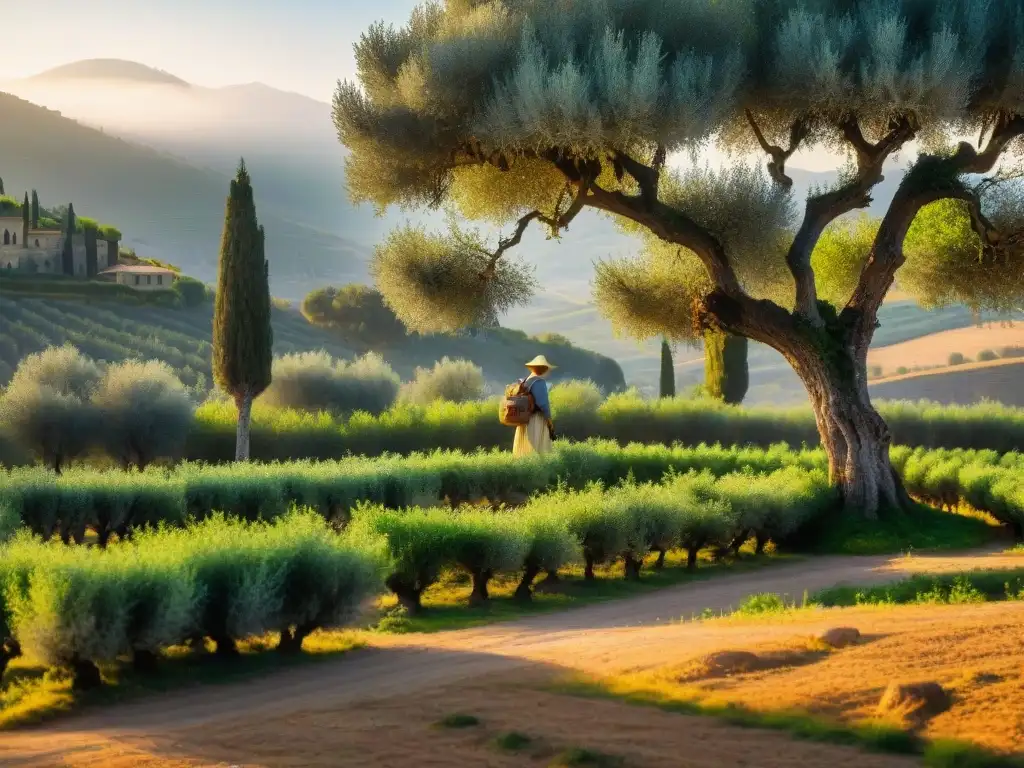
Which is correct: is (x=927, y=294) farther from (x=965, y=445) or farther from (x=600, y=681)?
(x=600, y=681)

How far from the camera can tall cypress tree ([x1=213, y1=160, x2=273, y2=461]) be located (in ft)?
85.9

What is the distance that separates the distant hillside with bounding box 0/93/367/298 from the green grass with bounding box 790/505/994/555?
67.8m

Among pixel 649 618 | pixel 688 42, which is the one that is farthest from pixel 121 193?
pixel 649 618

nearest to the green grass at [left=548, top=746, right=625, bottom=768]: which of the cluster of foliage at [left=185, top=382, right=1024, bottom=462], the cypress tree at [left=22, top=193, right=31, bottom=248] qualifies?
the cluster of foliage at [left=185, top=382, right=1024, bottom=462]

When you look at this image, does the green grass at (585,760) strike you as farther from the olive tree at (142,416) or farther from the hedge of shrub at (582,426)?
the olive tree at (142,416)

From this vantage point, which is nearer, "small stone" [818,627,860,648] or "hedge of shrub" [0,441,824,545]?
"small stone" [818,627,860,648]

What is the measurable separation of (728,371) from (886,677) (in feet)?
95.2

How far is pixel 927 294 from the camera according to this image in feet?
86.2

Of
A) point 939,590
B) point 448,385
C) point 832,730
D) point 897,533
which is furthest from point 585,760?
point 448,385

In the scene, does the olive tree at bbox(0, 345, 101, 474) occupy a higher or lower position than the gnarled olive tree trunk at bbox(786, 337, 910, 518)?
higher

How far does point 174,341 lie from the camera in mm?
59188

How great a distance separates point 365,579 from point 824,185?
14.5 m

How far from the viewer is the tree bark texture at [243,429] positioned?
1010 inches

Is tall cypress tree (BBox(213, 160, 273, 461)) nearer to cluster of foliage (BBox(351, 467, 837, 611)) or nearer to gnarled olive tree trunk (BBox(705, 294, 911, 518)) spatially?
cluster of foliage (BBox(351, 467, 837, 611))
